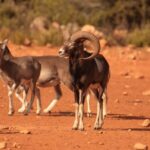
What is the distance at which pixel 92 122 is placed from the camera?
17969 mm

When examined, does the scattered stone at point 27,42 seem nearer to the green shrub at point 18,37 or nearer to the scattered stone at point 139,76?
the green shrub at point 18,37

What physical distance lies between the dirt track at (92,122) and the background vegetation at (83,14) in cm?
1161

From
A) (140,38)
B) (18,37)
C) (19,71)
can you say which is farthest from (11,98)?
(140,38)

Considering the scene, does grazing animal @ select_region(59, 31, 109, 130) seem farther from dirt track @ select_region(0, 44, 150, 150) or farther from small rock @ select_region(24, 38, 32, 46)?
small rock @ select_region(24, 38, 32, 46)

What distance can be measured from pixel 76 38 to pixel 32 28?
2487 centimetres

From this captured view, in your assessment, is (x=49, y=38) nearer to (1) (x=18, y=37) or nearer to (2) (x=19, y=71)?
(1) (x=18, y=37)

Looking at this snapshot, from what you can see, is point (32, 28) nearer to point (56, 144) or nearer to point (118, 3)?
point (118, 3)

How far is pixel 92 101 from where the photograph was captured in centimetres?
2288

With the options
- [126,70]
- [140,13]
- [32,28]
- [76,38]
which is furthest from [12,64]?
[140,13]

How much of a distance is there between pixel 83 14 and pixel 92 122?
2923cm

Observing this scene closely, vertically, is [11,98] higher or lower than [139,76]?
lower

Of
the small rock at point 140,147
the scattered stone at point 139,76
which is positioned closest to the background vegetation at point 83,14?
the scattered stone at point 139,76

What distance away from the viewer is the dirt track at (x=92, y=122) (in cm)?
1365

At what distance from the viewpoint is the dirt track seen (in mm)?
13648
